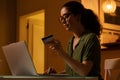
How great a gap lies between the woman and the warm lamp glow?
2.01 metres

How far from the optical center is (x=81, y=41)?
5.53 ft

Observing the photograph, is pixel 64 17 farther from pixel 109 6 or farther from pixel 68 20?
pixel 109 6

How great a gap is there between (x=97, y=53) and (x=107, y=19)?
2.38 metres

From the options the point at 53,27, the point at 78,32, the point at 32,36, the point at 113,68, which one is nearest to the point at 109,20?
the point at 53,27

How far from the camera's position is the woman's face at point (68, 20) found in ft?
5.53

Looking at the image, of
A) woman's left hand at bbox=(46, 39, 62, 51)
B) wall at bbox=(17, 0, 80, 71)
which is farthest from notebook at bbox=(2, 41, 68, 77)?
wall at bbox=(17, 0, 80, 71)

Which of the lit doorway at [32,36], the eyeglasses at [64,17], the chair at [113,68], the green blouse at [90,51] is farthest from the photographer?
the lit doorway at [32,36]

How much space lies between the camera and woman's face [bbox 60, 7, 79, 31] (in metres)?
1.69

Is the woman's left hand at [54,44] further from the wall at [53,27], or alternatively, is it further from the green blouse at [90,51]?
the wall at [53,27]

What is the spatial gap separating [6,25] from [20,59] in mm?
3530

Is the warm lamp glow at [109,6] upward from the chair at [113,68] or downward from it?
upward

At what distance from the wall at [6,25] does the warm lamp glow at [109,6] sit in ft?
6.25

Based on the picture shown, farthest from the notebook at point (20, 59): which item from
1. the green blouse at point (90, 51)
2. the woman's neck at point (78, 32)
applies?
the woman's neck at point (78, 32)

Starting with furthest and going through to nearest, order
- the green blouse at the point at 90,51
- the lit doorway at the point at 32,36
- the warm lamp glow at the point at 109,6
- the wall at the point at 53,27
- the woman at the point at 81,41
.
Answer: the lit doorway at the point at 32,36, the wall at the point at 53,27, the warm lamp glow at the point at 109,6, the green blouse at the point at 90,51, the woman at the point at 81,41
